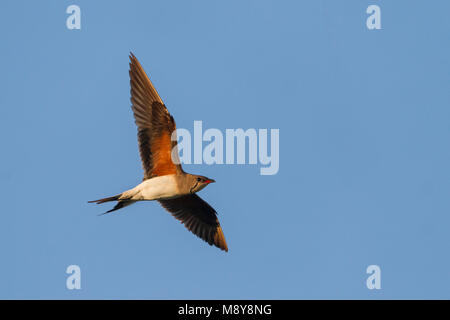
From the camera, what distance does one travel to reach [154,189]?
14586mm

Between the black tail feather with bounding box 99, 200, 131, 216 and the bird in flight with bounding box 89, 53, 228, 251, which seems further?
the black tail feather with bounding box 99, 200, 131, 216

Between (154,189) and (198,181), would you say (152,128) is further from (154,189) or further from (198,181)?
(198,181)

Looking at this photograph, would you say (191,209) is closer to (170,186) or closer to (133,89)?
(170,186)

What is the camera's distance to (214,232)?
1650 centimetres

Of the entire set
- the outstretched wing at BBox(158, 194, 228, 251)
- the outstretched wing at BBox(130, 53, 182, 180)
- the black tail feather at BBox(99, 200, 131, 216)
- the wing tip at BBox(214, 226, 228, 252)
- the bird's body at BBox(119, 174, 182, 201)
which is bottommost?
the wing tip at BBox(214, 226, 228, 252)

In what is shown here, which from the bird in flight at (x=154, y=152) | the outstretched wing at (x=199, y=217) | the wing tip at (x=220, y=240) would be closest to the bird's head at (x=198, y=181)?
the bird in flight at (x=154, y=152)

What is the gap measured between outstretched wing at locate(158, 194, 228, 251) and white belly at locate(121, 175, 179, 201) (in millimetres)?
1460

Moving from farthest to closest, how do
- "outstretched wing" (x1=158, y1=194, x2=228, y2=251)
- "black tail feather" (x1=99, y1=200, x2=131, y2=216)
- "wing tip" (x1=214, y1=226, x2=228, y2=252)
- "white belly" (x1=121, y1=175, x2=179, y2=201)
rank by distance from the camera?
"wing tip" (x1=214, y1=226, x2=228, y2=252) < "outstretched wing" (x1=158, y1=194, x2=228, y2=251) < "black tail feather" (x1=99, y1=200, x2=131, y2=216) < "white belly" (x1=121, y1=175, x2=179, y2=201)

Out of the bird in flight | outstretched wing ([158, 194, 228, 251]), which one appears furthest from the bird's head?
outstretched wing ([158, 194, 228, 251])

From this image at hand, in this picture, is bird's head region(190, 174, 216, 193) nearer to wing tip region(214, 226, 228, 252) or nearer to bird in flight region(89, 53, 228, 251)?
bird in flight region(89, 53, 228, 251)

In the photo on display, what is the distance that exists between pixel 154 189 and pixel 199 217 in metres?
2.06

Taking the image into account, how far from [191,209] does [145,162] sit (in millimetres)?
1909

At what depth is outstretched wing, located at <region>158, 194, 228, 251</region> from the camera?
53.3ft
